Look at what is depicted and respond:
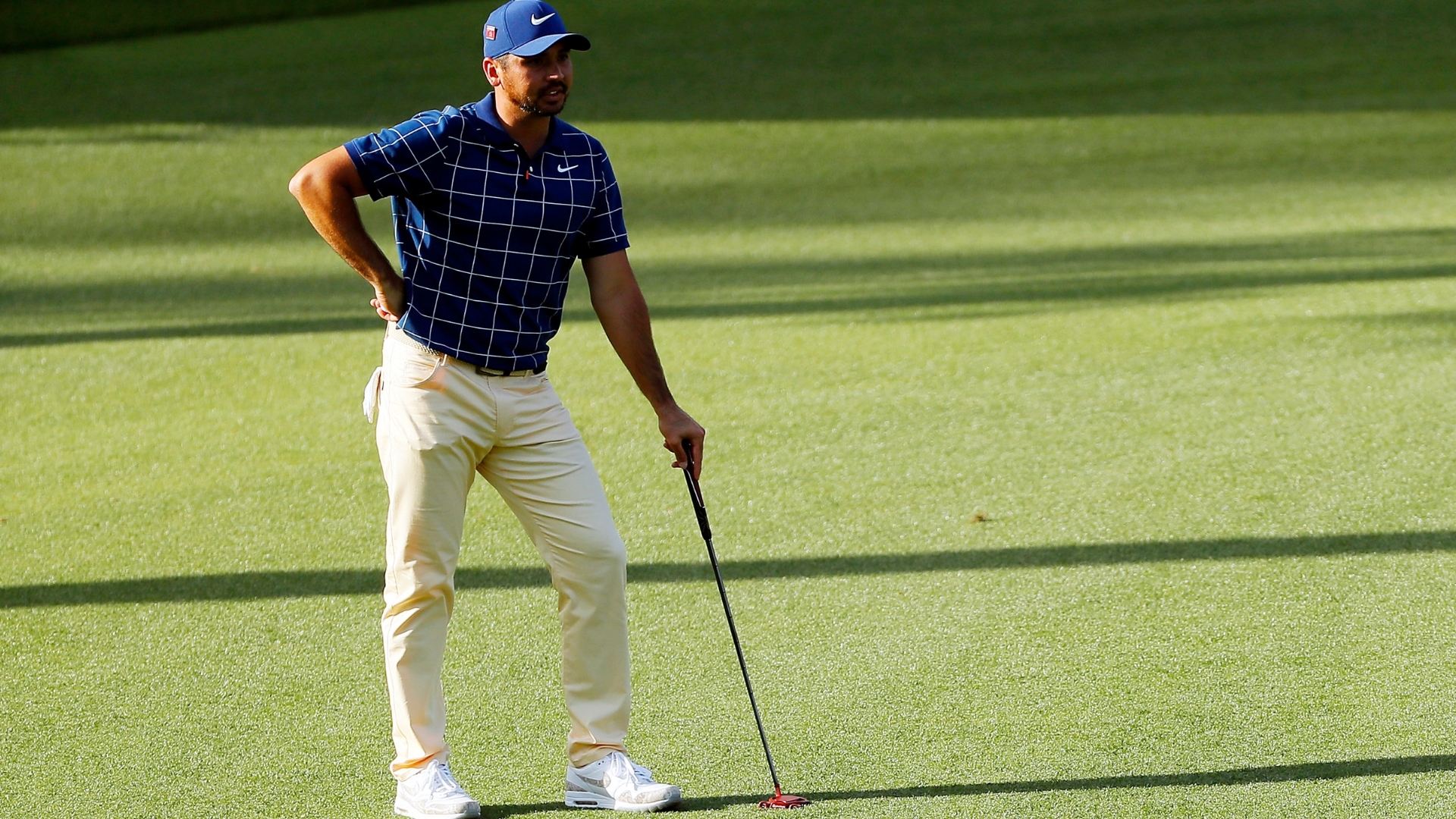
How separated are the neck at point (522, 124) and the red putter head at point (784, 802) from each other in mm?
1607

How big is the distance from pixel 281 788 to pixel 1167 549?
121 inches

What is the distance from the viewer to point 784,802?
12.0 feet

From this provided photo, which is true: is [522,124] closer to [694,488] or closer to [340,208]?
[340,208]

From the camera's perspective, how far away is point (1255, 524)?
220 inches

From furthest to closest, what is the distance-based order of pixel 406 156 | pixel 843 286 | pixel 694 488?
pixel 843 286 → pixel 694 488 → pixel 406 156

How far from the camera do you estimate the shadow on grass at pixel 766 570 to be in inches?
207

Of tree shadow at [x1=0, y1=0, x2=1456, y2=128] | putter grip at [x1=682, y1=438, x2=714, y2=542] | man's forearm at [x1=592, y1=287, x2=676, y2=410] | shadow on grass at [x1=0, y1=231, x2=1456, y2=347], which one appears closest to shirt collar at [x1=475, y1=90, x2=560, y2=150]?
man's forearm at [x1=592, y1=287, x2=676, y2=410]

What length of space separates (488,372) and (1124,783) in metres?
1.81

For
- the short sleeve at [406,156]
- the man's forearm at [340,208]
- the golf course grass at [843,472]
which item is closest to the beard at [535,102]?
the short sleeve at [406,156]

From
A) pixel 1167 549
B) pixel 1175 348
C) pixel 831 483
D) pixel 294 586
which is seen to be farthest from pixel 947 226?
pixel 294 586

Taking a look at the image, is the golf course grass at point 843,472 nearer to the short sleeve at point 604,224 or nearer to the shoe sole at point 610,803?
the shoe sole at point 610,803

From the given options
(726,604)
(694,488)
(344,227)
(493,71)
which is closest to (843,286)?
(694,488)

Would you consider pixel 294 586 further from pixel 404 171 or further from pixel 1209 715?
pixel 1209 715

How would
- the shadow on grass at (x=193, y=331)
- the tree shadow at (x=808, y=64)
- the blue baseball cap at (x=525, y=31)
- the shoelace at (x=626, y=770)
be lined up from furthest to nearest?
the tree shadow at (x=808, y=64)
the shadow on grass at (x=193, y=331)
the shoelace at (x=626, y=770)
the blue baseball cap at (x=525, y=31)
